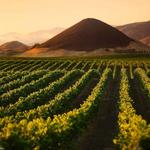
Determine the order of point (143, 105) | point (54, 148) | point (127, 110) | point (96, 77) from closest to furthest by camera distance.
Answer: point (54, 148)
point (127, 110)
point (143, 105)
point (96, 77)

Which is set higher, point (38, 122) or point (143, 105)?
point (38, 122)

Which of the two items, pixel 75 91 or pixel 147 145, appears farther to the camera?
pixel 75 91

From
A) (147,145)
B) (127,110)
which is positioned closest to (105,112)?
(127,110)

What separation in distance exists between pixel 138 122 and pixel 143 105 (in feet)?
55.5

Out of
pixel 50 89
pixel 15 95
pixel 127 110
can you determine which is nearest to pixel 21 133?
pixel 127 110

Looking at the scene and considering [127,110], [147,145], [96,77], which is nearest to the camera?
[147,145]

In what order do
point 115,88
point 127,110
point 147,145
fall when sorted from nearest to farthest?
1. point 147,145
2. point 127,110
3. point 115,88

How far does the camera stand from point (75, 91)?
41.7m

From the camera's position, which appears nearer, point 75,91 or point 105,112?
point 105,112

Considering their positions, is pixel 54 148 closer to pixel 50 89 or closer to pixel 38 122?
pixel 38 122

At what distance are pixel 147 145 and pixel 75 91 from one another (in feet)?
77.5

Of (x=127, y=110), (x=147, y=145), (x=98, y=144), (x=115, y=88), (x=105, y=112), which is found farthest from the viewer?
(x=115, y=88)

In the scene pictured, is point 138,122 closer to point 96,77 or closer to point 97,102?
point 97,102

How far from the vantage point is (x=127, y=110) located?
27.2 metres
